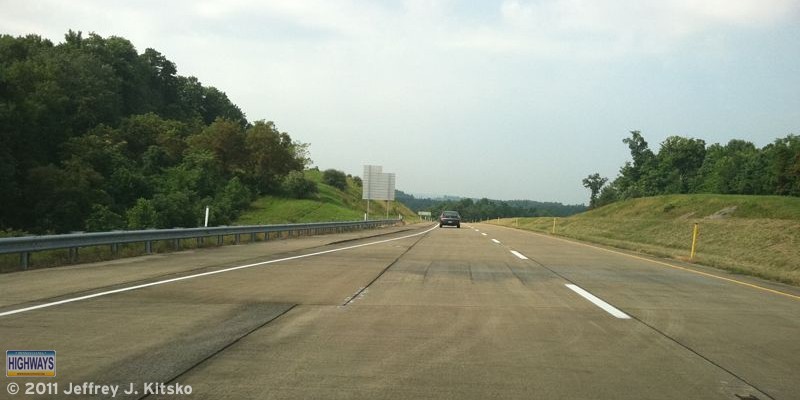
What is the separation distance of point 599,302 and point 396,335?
171 inches

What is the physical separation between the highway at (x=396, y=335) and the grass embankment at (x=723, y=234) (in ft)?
27.0

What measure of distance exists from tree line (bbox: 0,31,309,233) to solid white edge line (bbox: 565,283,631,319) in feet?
103

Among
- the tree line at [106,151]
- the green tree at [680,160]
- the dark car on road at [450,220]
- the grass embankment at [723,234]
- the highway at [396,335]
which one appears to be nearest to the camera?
the highway at [396,335]

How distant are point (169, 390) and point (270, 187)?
283 feet

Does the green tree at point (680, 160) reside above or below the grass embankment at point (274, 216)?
above

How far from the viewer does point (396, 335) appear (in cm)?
675

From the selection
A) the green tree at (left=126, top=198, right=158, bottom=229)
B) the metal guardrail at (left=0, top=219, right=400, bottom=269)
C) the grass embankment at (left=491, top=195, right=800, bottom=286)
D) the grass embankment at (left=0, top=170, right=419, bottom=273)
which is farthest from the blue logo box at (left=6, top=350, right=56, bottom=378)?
the green tree at (left=126, top=198, right=158, bottom=229)

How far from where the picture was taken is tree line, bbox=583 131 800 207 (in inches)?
3620

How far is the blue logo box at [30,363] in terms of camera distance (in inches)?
199

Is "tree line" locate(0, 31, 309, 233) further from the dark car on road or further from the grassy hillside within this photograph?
the dark car on road

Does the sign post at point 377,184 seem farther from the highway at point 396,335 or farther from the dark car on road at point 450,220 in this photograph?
the highway at point 396,335

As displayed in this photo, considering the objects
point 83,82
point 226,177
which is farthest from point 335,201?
point 83,82

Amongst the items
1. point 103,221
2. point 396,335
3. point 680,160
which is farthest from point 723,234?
point 680,160

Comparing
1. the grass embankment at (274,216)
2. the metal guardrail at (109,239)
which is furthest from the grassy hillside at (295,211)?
the metal guardrail at (109,239)
